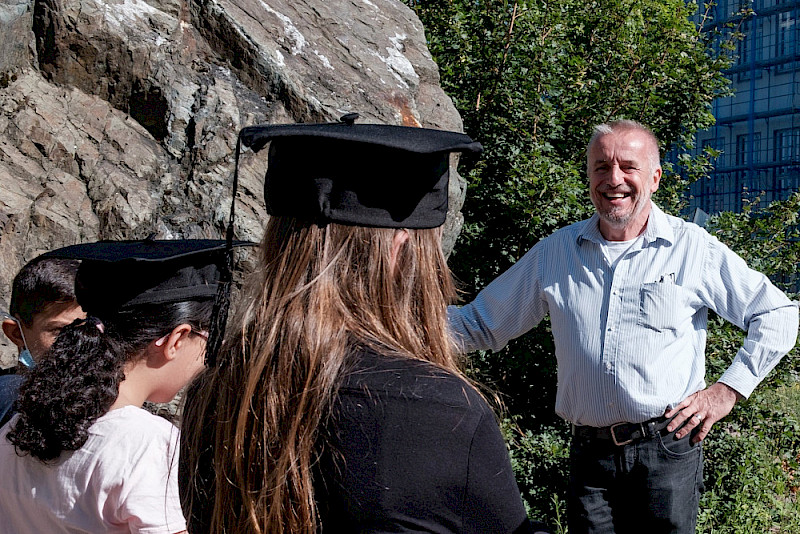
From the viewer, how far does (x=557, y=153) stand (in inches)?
195

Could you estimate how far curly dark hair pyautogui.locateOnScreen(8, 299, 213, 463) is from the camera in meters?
1.71

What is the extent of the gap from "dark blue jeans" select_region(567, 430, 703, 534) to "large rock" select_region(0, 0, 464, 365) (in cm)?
119

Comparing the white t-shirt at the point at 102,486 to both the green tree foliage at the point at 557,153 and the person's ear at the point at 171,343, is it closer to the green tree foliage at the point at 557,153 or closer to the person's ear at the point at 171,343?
the person's ear at the point at 171,343

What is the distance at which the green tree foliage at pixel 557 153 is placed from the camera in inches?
177

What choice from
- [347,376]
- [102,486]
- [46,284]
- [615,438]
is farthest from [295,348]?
[615,438]

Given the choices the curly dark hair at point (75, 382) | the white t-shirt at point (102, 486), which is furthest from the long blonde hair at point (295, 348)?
the curly dark hair at point (75, 382)

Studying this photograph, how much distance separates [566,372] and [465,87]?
2.40 m

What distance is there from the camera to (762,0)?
40.1 ft

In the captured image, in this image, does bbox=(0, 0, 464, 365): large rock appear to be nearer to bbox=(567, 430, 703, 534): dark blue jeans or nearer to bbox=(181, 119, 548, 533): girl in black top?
bbox=(567, 430, 703, 534): dark blue jeans

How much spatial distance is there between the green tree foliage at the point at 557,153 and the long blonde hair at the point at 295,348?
2.95 meters

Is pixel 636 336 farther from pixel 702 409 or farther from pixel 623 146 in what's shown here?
pixel 623 146

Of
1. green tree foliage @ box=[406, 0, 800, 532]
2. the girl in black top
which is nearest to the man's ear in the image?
the girl in black top

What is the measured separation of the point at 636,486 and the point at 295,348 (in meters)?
2.01

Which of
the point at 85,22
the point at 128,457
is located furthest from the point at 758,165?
the point at 128,457
